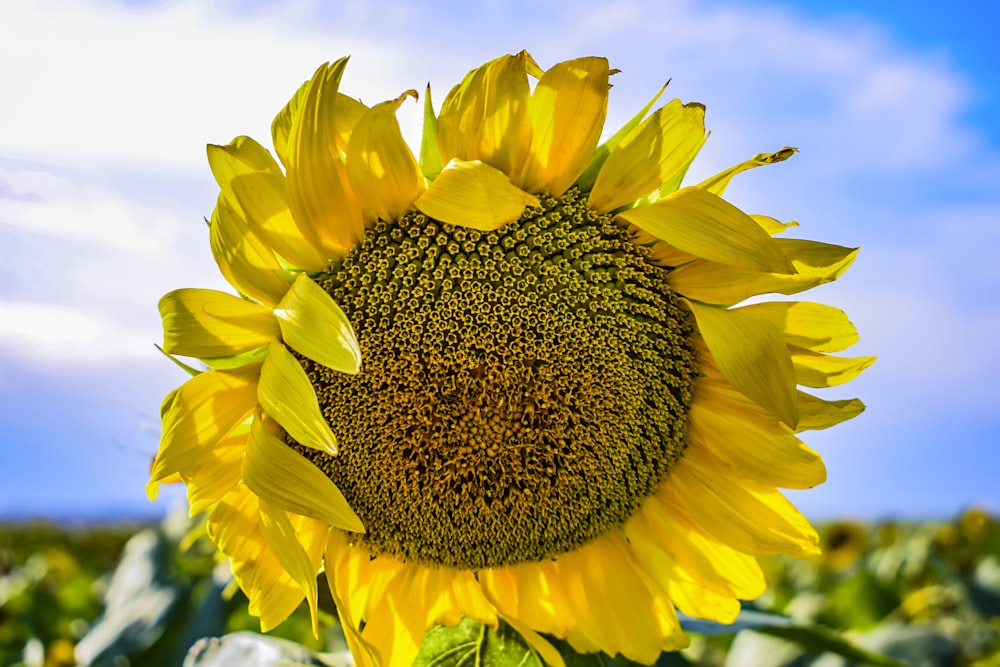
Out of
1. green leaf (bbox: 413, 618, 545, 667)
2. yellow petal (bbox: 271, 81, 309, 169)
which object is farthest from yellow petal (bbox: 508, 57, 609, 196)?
green leaf (bbox: 413, 618, 545, 667)

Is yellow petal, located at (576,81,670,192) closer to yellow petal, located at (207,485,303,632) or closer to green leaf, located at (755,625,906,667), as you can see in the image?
yellow petal, located at (207,485,303,632)

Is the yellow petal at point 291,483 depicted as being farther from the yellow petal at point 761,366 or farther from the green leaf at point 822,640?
the green leaf at point 822,640

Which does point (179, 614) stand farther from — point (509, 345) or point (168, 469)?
point (509, 345)

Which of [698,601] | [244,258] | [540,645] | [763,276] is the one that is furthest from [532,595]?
[244,258]

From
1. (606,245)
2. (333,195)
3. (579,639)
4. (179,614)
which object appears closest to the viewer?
(333,195)

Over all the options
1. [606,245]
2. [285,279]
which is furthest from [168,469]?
[606,245]

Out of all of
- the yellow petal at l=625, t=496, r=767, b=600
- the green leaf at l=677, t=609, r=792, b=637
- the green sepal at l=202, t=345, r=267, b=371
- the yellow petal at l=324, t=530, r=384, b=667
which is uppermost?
the green sepal at l=202, t=345, r=267, b=371
